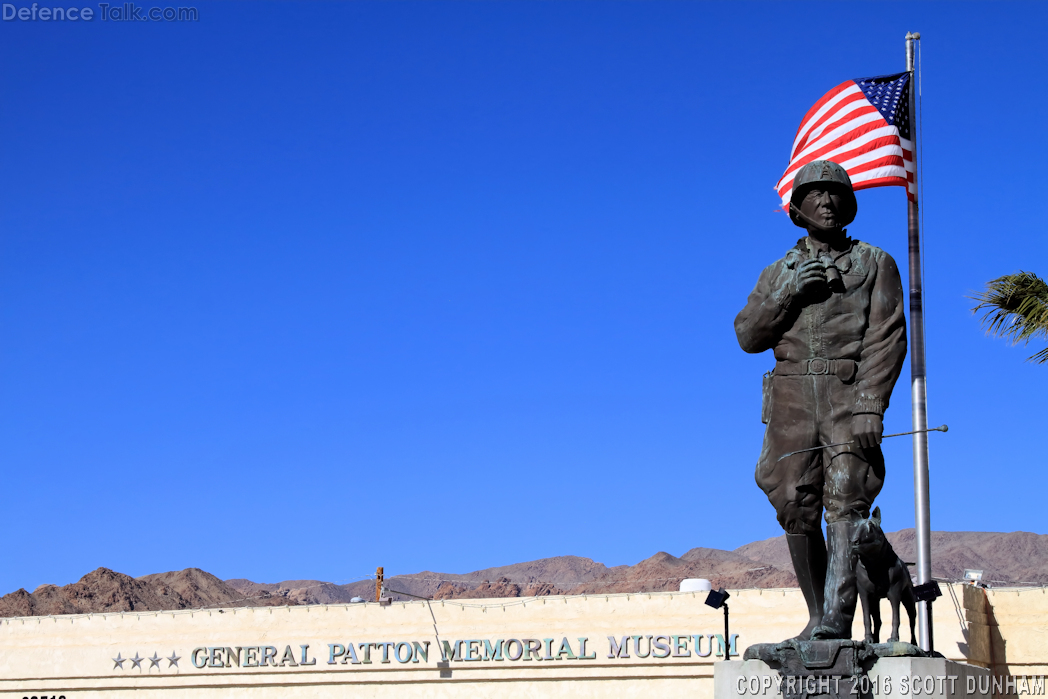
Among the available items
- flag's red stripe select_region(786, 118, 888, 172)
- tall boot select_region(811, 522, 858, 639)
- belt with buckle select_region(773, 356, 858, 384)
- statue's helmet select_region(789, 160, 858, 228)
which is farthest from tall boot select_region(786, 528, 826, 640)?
flag's red stripe select_region(786, 118, 888, 172)

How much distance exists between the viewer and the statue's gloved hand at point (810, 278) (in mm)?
8422

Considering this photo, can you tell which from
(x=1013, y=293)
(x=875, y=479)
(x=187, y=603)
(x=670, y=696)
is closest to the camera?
(x=875, y=479)

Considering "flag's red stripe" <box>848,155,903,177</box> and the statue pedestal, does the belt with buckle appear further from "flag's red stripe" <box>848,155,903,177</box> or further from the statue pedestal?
"flag's red stripe" <box>848,155,903,177</box>

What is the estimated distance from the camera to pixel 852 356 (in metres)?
8.45

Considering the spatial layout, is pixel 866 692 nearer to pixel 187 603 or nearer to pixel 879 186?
pixel 879 186

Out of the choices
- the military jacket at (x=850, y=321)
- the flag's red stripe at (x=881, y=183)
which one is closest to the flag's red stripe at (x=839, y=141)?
the flag's red stripe at (x=881, y=183)

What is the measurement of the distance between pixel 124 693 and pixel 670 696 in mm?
19791

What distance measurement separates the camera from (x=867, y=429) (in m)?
8.11

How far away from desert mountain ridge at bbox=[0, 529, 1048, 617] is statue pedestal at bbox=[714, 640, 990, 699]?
4912cm

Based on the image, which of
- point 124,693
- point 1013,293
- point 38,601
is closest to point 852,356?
point 1013,293

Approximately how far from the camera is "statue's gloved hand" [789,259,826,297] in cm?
842

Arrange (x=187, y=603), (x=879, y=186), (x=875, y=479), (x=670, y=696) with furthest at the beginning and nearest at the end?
(x=187, y=603) < (x=670, y=696) < (x=879, y=186) < (x=875, y=479)

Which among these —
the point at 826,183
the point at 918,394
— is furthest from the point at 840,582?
the point at 918,394

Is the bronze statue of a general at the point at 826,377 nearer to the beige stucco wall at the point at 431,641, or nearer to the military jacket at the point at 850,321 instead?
the military jacket at the point at 850,321
